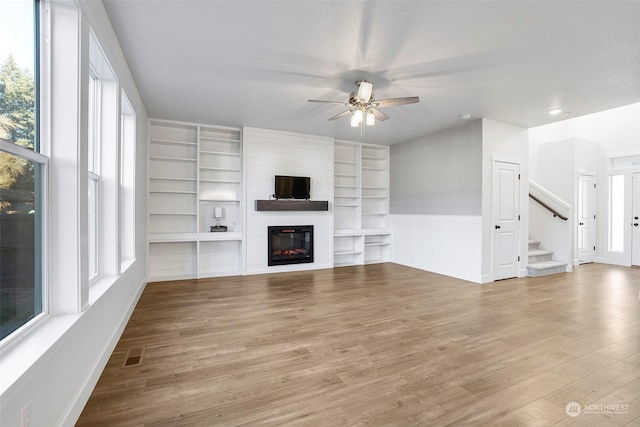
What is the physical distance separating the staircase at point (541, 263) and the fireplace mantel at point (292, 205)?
13.7 feet

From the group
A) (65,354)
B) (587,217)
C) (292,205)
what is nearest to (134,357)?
(65,354)

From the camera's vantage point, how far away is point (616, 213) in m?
6.73

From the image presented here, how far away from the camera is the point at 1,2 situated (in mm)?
1252

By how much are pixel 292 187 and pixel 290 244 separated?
47.8 inches

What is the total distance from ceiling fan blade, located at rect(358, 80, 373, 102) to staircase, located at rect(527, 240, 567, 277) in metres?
4.80

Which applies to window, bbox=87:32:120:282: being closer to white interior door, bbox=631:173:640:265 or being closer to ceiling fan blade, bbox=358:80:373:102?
ceiling fan blade, bbox=358:80:373:102

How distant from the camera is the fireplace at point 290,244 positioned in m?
5.74

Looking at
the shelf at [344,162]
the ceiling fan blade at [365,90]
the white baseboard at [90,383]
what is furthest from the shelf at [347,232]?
the white baseboard at [90,383]

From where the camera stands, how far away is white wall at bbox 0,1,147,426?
1.14 meters

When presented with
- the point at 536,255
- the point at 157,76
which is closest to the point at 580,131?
the point at 536,255

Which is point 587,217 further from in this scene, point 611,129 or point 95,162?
point 95,162

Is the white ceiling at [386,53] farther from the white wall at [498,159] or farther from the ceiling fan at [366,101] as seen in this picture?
the white wall at [498,159]

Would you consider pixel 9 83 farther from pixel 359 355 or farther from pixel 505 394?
pixel 505 394

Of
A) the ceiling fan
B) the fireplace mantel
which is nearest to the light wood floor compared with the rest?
the fireplace mantel
